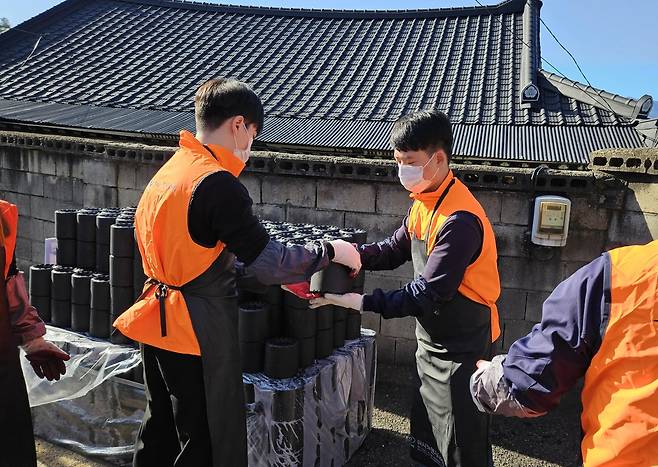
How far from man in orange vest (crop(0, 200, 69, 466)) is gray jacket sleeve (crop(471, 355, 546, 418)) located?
2018mm

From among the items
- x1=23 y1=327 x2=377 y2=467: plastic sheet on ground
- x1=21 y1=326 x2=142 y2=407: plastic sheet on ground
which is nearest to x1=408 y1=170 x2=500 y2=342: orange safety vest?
x1=23 y1=327 x2=377 y2=467: plastic sheet on ground

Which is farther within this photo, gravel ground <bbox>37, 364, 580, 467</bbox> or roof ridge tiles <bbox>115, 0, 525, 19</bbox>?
roof ridge tiles <bbox>115, 0, 525, 19</bbox>

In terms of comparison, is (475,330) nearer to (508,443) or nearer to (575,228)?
(508,443)

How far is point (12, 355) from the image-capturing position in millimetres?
2248

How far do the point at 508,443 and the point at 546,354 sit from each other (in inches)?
112

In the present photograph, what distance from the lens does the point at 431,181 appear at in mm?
2363

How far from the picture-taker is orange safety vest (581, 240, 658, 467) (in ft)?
3.78

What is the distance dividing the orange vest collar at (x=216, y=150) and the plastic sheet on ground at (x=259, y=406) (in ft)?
4.37

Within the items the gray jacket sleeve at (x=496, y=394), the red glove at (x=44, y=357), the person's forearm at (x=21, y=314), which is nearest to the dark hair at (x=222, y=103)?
the person's forearm at (x=21, y=314)

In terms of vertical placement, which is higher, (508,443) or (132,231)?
(132,231)

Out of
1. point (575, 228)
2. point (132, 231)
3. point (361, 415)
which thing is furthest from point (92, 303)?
point (575, 228)

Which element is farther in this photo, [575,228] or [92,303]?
[575,228]

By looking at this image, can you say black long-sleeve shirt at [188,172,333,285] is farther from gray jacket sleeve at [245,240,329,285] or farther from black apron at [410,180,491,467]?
black apron at [410,180,491,467]

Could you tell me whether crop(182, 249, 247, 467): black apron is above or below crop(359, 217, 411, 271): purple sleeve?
below
